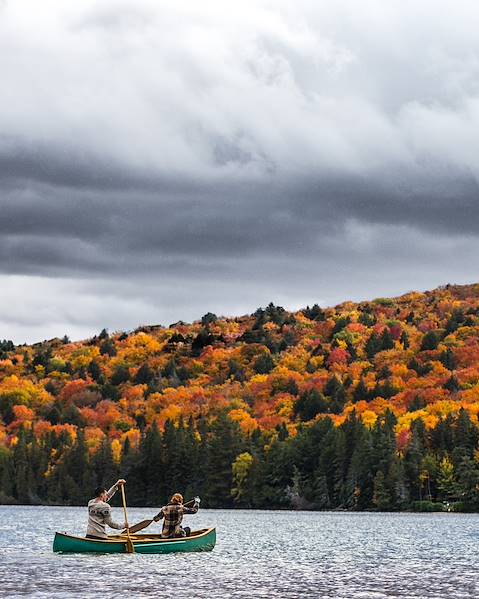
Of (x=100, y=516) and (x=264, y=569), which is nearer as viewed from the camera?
(x=264, y=569)

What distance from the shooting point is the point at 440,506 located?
19338cm

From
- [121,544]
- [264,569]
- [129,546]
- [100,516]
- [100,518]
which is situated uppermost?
[100,516]

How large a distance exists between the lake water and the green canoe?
67cm

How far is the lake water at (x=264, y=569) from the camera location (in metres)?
58.6

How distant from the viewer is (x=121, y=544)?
76375 millimetres

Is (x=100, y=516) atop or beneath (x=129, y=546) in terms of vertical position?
atop


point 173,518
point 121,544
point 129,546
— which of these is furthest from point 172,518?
point 121,544

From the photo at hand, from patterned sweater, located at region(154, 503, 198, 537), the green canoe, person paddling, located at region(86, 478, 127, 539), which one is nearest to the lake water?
the green canoe

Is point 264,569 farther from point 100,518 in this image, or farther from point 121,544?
point 100,518

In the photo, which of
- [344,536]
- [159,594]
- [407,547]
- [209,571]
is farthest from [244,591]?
[344,536]

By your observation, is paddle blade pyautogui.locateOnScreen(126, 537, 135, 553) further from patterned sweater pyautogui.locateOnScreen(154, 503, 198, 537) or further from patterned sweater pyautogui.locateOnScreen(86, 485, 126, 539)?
patterned sweater pyautogui.locateOnScreen(154, 503, 198, 537)

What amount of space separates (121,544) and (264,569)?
997cm

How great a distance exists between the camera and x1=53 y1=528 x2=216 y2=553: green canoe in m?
76.1

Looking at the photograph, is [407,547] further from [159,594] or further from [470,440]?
[470,440]
